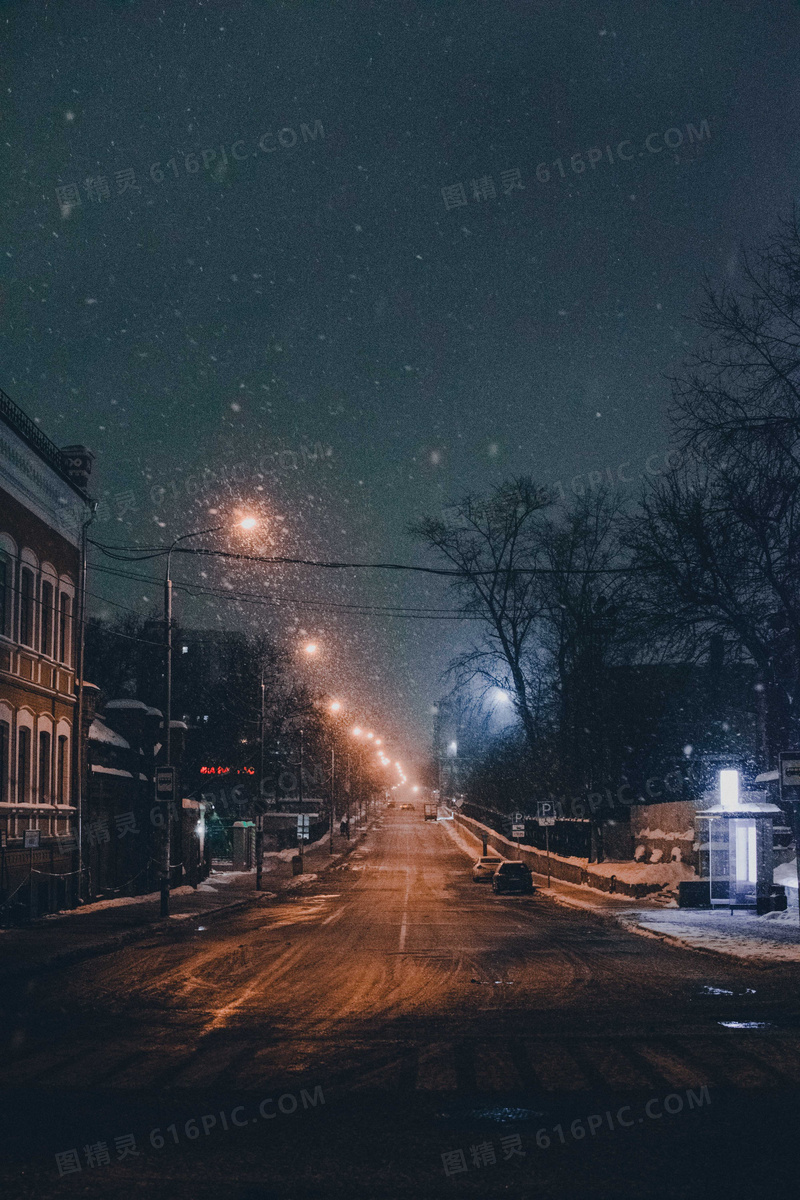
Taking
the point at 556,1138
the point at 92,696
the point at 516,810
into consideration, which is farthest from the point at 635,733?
the point at 556,1138

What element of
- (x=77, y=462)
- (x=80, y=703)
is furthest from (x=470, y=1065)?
(x=77, y=462)

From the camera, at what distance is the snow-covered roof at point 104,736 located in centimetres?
3262

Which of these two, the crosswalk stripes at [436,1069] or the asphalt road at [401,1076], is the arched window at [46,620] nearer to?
the asphalt road at [401,1076]

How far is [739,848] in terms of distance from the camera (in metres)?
26.4

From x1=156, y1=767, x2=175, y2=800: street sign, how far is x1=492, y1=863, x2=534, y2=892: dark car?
15861 millimetres

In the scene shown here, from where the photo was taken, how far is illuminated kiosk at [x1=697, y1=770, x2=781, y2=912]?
25984 millimetres

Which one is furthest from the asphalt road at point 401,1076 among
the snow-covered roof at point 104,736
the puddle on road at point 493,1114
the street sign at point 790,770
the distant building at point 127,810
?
the snow-covered roof at point 104,736

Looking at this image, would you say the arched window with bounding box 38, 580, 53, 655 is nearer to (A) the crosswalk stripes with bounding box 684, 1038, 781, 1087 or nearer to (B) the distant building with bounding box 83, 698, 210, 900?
(B) the distant building with bounding box 83, 698, 210, 900

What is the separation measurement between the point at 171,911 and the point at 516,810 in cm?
4231

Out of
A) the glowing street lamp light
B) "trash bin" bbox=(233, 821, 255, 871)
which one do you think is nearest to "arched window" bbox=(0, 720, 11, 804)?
the glowing street lamp light

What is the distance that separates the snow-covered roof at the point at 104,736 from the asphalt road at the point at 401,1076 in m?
14.9

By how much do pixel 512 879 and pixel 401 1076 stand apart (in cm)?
3219

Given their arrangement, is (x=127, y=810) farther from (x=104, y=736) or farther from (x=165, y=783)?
(x=165, y=783)

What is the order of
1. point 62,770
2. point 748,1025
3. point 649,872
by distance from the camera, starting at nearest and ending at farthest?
point 748,1025
point 62,770
point 649,872
